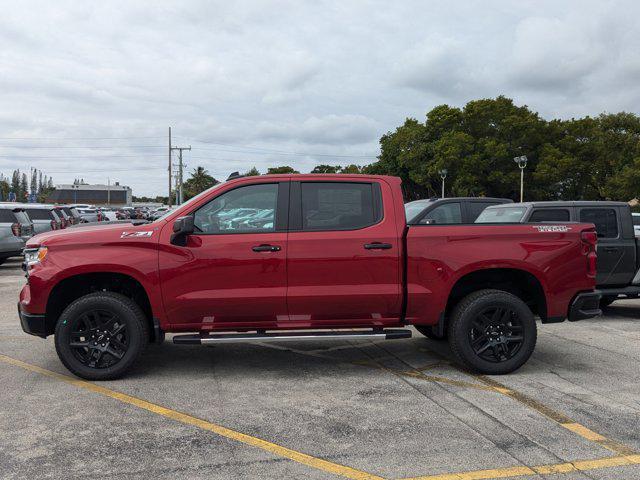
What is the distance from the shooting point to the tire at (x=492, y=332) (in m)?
5.77

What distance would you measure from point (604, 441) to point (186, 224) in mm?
3726

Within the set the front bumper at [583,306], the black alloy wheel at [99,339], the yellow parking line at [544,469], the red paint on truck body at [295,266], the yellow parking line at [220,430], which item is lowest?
the yellow parking line at [220,430]

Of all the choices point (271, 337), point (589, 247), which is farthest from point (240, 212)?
point (589, 247)

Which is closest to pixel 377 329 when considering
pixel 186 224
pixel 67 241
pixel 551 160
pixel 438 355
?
pixel 438 355

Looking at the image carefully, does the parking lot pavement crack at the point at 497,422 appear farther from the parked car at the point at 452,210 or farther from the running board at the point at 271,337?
the parked car at the point at 452,210

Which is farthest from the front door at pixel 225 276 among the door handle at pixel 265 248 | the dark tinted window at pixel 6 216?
the dark tinted window at pixel 6 216

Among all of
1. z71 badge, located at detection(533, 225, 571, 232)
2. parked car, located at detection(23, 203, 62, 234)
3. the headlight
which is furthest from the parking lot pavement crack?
parked car, located at detection(23, 203, 62, 234)

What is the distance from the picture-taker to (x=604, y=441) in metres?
4.16

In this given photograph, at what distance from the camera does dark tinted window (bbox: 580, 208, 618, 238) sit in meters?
8.69

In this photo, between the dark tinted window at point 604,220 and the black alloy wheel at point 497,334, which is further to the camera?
the dark tinted window at point 604,220

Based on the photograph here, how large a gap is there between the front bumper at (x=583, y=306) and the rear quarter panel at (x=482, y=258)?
84mm

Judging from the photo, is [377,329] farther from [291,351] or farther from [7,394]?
[7,394]

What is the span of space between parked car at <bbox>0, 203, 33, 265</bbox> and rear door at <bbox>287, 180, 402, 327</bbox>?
1227cm

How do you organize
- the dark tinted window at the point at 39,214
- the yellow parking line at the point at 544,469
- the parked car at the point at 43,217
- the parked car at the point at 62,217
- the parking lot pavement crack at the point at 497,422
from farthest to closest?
the parked car at the point at 62,217
the dark tinted window at the point at 39,214
the parked car at the point at 43,217
the parking lot pavement crack at the point at 497,422
the yellow parking line at the point at 544,469
